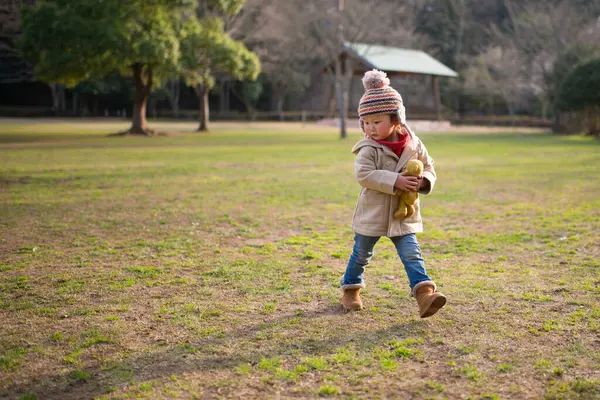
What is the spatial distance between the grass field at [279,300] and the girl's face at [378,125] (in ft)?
3.51

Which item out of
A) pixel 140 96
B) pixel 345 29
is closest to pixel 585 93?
pixel 345 29

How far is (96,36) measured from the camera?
20.7m

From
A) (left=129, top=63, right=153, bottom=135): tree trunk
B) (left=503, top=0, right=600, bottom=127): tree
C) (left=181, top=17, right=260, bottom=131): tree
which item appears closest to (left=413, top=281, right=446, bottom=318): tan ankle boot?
(left=181, top=17, right=260, bottom=131): tree

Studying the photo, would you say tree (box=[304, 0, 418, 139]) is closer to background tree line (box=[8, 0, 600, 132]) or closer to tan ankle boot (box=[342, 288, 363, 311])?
background tree line (box=[8, 0, 600, 132])

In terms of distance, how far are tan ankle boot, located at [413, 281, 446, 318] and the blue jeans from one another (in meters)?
0.04

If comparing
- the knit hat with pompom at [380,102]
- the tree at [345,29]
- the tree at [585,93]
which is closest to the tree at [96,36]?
the tree at [345,29]

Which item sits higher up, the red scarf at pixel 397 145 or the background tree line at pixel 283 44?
the background tree line at pixel 283 44

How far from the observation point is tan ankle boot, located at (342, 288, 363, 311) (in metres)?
3.69

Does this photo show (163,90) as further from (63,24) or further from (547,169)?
(547,169)

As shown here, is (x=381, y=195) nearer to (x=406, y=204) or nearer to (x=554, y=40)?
(x=406, y=204)

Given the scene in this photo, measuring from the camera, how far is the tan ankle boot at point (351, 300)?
369cm

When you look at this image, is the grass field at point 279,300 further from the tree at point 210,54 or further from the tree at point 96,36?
the tree at point 210,54

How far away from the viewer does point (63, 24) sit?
2105 cm

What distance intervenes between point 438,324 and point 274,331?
94cm
